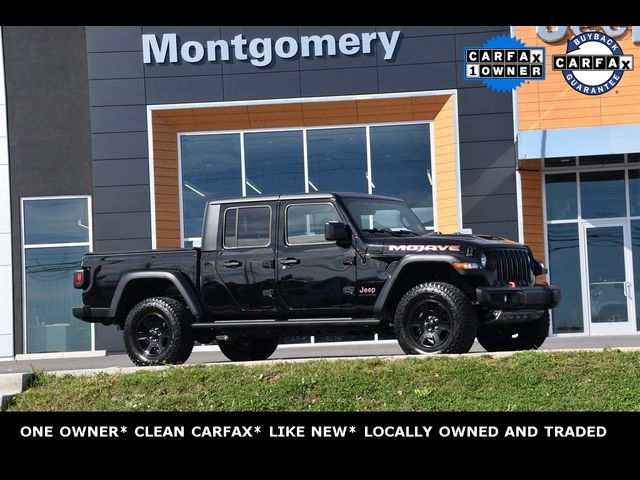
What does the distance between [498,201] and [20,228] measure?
10.3 m

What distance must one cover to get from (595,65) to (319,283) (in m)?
12.5

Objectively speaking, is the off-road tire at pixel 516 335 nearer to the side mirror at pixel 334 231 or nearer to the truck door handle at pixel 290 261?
the side mirror at pixel 334 231

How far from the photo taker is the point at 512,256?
10.8m

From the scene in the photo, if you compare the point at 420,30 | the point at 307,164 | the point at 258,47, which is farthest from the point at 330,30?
the point at 307,164

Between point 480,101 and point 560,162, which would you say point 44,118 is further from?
point 560,162

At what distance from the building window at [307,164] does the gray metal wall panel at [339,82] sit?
88 centimetres

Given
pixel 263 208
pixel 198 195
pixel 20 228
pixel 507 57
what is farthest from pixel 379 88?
pixel 263 208

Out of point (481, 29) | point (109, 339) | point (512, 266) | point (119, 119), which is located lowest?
point (109, 339)

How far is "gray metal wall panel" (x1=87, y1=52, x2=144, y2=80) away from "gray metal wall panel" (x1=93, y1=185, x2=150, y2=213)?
2403 millimetres

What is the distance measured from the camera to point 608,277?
2139 cm

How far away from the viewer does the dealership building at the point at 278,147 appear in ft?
69.0
